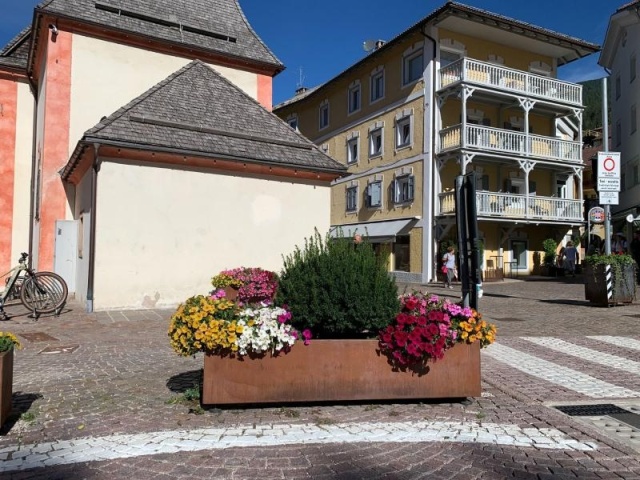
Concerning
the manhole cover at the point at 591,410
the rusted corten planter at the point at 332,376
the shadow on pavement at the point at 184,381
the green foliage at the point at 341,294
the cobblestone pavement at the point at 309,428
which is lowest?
the manhole cover at the point at 591,410

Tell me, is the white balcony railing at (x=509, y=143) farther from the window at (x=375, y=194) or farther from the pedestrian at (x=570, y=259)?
the window at (x=375, y=194)

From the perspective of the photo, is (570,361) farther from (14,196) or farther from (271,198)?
(14,196)

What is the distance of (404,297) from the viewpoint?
5.28m

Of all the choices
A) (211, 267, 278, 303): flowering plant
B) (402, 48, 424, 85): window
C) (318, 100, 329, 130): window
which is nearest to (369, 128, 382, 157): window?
(402, 48, 424, 85): window

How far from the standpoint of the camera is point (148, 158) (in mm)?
12180

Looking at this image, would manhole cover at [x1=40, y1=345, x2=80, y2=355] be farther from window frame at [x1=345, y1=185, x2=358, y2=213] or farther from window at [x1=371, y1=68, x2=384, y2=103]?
window frame at [x1=345, y1=185, x2=358, y2=213]

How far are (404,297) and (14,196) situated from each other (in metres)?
17.5

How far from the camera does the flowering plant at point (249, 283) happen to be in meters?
10.7

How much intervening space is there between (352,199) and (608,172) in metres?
18.3

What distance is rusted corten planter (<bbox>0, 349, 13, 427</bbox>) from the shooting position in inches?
159

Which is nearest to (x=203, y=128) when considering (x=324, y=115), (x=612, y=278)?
(x=612, y=278)

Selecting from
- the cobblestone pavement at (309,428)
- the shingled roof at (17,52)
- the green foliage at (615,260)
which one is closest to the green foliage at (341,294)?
the cobblestone pavement at (309,428)

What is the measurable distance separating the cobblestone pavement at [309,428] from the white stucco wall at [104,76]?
9861mm

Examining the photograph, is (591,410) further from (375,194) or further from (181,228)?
(375,194)
